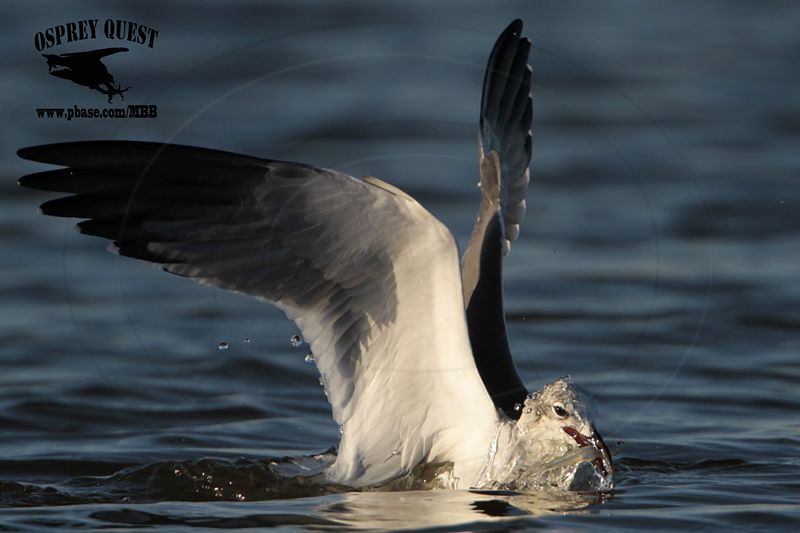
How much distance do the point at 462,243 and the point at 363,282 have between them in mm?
4372

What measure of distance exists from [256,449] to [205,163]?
213 cm

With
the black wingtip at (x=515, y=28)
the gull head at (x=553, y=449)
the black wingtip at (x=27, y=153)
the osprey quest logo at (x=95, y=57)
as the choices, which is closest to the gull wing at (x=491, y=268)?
the black wingtip at (x=515, y=28)

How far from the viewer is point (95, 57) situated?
38.4 ft

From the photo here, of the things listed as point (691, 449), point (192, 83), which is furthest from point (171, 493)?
point (192, 83)

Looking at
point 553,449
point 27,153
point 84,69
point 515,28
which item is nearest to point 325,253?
point 27,153

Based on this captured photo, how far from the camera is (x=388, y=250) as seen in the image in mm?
5922

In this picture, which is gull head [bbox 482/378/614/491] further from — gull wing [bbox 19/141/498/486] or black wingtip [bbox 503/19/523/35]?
black wingtip [bbox 503/19/523/35]

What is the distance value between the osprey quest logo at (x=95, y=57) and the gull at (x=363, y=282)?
515 cm

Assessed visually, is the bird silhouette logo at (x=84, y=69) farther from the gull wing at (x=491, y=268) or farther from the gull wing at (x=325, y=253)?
the gull wing at (x=325, y=253)

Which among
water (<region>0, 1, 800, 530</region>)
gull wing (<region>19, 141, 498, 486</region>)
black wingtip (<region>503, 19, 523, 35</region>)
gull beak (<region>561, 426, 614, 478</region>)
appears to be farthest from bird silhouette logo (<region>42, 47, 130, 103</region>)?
gull beak (<region>561, 426, 614, 478</region>)

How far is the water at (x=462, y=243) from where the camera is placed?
22.0 feet

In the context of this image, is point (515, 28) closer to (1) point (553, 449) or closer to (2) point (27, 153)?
(1) point (553, 449)

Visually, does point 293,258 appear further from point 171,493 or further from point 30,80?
point 30,80

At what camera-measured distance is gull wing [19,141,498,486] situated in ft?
19.1
